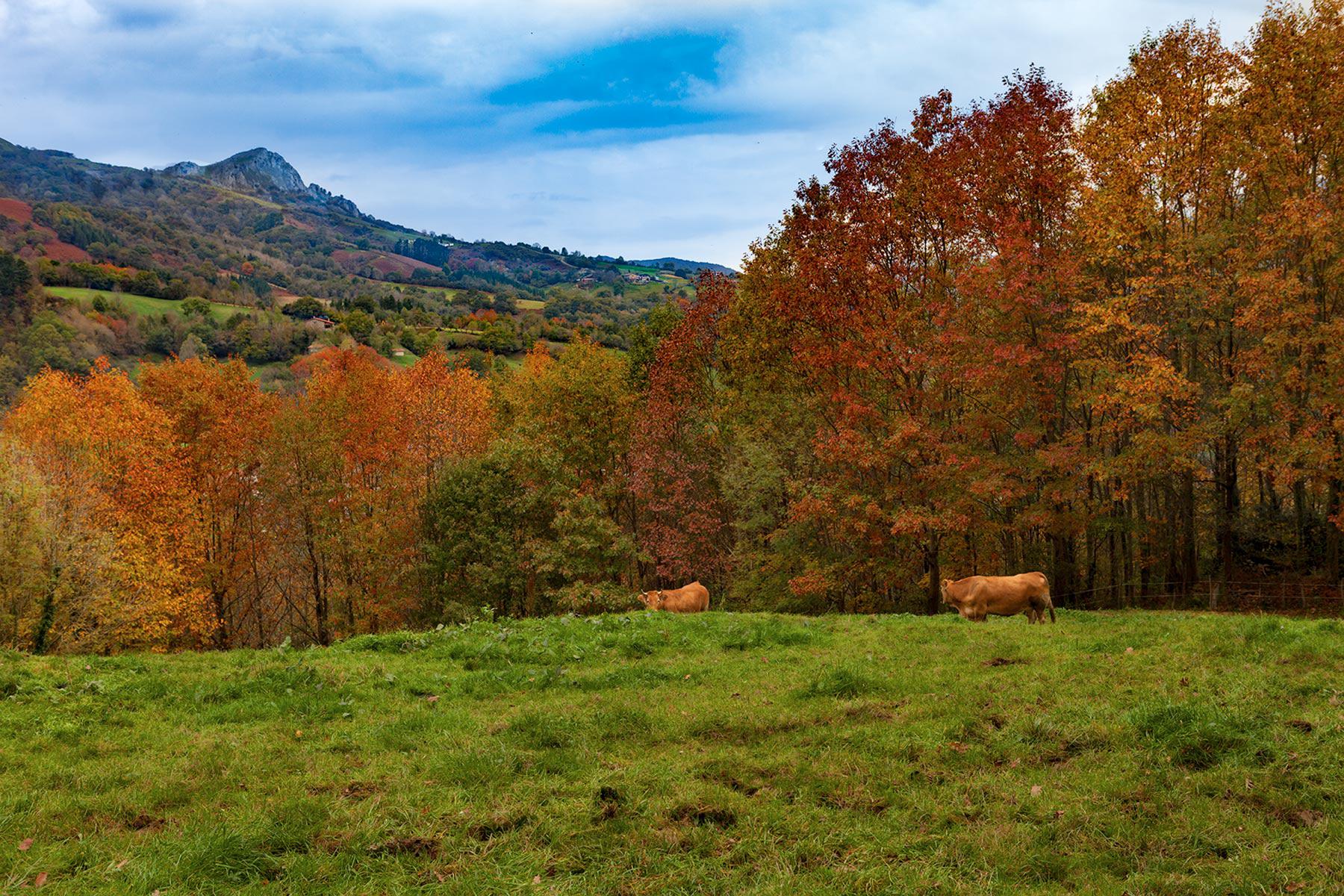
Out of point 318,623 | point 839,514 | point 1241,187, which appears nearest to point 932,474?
point 839,514

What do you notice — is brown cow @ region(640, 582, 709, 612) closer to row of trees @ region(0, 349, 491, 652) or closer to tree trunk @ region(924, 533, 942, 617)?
tree trunk @ region(924, 533, 942, 617)

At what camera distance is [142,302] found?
12825cm

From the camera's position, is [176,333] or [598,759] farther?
[176,333]

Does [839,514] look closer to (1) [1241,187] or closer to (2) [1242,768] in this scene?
(1) [1241,187]

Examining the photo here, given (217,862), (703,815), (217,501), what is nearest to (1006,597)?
(703,815)

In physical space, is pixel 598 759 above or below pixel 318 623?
above

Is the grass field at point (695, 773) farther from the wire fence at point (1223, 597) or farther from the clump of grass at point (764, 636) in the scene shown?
the wire fence at point (1223, 597)

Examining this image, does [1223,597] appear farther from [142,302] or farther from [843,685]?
[142,302]

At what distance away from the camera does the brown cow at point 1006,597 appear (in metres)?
17.6

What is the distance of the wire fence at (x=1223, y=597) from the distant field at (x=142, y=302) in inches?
5270

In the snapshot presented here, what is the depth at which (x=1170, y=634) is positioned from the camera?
43.4ft

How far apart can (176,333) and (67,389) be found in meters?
85.2

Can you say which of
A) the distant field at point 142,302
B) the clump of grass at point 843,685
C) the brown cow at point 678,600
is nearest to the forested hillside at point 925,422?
the brown cow at point 678,600

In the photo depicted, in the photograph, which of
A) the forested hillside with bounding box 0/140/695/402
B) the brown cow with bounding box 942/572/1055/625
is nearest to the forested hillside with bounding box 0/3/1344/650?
the brown cow with bounding box 942/572/1055/625
